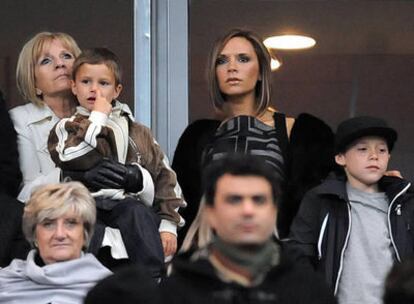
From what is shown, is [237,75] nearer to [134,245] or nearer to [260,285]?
[134,245]

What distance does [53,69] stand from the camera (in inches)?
225

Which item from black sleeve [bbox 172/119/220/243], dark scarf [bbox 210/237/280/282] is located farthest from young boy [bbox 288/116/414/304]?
dark scarf [bbox 210/237/280/282]

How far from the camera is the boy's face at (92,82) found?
539 cm

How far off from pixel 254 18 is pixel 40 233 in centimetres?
251

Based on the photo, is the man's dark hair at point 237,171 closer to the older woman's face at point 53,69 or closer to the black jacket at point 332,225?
the black jacket at point 332,225

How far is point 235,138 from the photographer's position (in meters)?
5.42

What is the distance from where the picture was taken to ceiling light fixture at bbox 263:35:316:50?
6789mm

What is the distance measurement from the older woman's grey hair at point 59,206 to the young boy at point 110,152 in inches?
10.4

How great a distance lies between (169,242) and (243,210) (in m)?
1.53

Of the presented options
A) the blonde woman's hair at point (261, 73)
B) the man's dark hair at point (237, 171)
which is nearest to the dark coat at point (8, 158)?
the blonde woman's hair at point (261, 73)

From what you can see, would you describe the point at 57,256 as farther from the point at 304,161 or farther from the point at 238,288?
the point at 304,161

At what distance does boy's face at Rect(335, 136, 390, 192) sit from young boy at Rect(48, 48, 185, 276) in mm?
787

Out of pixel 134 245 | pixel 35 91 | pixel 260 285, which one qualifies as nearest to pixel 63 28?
pixel 35 91

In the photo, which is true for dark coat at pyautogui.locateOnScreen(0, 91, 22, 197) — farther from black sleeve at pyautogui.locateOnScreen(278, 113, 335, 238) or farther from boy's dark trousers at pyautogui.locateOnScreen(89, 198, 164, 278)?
black sleeve at pyautogui.locateOnScreen(278, 113, 335, 238)
